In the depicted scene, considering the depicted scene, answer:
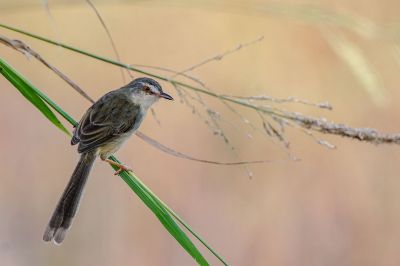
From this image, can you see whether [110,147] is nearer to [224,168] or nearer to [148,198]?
[148,198]

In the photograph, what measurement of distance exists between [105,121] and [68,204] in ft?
2.67

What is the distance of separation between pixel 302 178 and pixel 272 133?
4555mm

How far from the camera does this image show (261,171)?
7457mm

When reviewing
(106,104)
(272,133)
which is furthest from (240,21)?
(272,133)

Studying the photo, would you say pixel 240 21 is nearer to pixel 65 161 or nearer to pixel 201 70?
pixel 201 70

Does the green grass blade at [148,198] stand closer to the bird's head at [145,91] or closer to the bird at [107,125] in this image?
the bird at [107,125]

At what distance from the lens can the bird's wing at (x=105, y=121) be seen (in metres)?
3.80

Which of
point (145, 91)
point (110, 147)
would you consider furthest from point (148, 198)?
point (145, 91)

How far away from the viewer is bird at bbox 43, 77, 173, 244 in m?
3.55

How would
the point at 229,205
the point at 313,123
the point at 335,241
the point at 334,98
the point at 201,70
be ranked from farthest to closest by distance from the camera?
the point at 201,70 < the point at 334,98 < the point at 229,205 < the point at 335,241 < the point at 313,123

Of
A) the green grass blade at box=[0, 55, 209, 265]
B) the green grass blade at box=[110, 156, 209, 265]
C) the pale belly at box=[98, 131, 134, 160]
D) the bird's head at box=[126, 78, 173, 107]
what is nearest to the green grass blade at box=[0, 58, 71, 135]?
the green grass blade at box=[0, 55, 209, 265]

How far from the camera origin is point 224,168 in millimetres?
7520

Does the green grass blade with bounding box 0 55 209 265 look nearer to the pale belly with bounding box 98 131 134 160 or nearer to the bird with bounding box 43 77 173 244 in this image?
the bird with bounding box 43 77 173 244

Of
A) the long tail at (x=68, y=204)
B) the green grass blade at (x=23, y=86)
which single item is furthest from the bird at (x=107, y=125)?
the green grass blade at (x=23, y=86)
